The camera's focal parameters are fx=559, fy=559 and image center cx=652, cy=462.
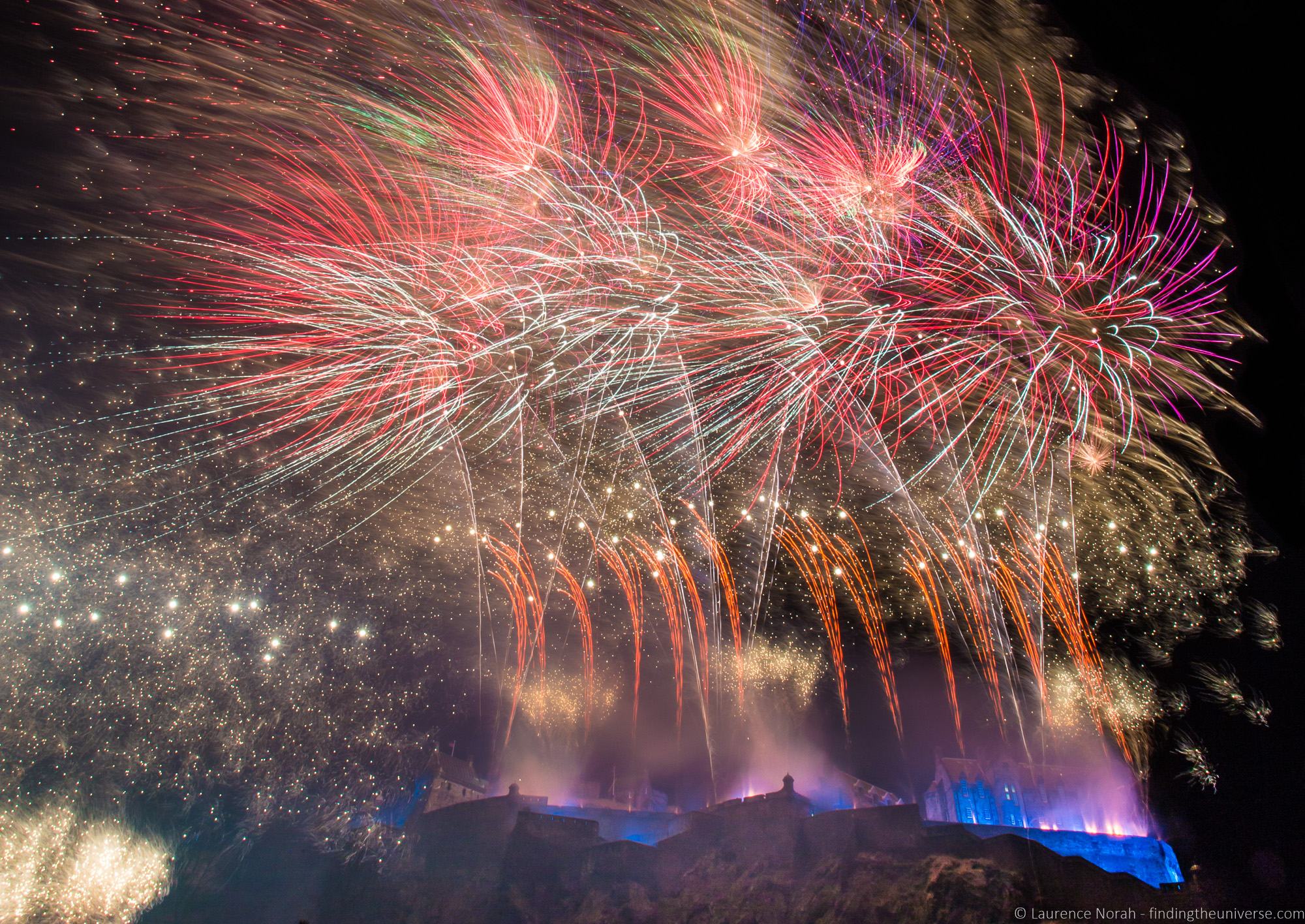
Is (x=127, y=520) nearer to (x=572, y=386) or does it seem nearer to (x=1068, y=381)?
(x=572, y=386)

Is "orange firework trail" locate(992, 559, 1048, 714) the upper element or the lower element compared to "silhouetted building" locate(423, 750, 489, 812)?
upper

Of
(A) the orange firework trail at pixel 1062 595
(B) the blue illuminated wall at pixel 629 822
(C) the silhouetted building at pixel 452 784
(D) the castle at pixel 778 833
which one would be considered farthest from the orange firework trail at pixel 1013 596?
(C) the silhouetted building at pixel 452 784

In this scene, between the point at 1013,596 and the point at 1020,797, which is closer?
the point at 1013,596

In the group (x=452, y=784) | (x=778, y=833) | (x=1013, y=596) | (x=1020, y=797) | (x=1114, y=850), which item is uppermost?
(x=1013, y=596)

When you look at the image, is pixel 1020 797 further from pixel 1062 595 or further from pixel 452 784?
pixel 452 784

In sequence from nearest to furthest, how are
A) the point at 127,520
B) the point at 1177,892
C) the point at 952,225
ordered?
the point at 952,225
the point at 127,520
the point at 1177,892

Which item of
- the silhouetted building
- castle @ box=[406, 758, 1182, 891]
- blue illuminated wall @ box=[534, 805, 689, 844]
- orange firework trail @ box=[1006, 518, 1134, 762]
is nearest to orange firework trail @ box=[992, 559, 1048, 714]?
orange firework trail @ box=[1006, 518, 1134, 762]

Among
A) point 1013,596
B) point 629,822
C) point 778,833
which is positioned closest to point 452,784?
point 629,822

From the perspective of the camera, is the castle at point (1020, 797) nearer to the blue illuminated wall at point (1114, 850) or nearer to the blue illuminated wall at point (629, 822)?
the blue illuminated wall at point (1114, 850)

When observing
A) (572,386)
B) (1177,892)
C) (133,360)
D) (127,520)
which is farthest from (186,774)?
(1177,892)

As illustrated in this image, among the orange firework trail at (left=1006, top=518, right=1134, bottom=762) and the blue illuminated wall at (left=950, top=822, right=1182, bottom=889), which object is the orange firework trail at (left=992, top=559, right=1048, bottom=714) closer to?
the orange firework trail at (left=1006, top=518, right=1134, bottom=762)

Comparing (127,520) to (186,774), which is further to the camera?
(186,774)
